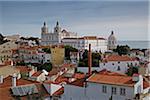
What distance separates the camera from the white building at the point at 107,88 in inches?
150

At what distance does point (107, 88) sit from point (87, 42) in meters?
13.8

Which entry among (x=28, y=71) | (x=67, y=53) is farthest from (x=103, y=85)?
(x=67, y=53)

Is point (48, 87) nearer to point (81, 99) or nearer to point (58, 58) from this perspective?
point (81, 99)

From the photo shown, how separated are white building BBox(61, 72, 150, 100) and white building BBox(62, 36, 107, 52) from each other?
1277 cm

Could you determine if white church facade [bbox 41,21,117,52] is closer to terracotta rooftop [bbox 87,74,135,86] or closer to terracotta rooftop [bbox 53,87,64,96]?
terracotta rooftop [bbox 53,87,64,96]

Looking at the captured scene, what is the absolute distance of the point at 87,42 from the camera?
17719 mm

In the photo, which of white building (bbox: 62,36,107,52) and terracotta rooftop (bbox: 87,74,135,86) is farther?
white building (bbox: 62,36,107,52)

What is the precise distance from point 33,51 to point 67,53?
50.7 inches

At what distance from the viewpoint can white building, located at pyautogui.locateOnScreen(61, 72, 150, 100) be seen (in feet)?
12.5

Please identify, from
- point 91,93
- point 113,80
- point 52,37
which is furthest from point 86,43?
point 113,80

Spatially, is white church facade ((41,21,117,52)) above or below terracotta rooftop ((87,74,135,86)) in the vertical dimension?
above

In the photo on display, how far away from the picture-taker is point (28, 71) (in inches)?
281

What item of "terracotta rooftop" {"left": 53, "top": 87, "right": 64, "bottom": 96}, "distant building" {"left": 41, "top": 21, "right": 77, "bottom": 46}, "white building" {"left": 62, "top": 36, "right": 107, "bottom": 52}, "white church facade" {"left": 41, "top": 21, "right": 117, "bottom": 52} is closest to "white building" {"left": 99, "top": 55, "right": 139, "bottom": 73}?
"terracotta rooftop" {"left": 53, "top": 87, "right": 64, "bottom": 96}

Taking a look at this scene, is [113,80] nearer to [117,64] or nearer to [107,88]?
[107,88]
